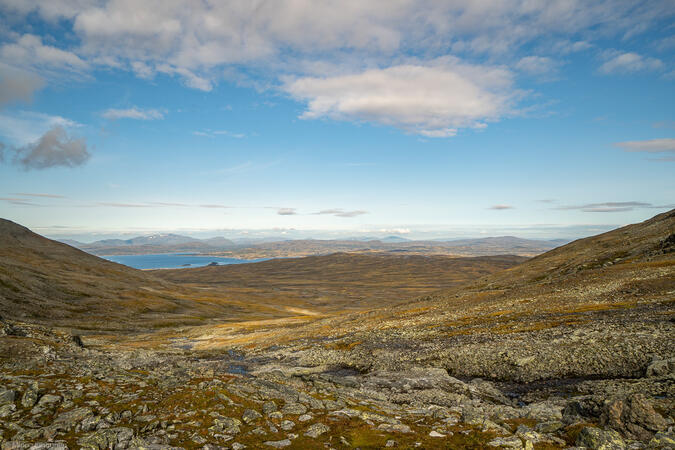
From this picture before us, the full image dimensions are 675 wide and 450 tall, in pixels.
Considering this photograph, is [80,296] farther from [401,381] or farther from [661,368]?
[661,368]

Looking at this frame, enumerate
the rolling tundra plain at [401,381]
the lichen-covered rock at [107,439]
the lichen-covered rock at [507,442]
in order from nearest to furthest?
the lichen-covered rock at [107,439]
the lichen-covered rock at [507,442]
the rolling tundra plain at [401,381]

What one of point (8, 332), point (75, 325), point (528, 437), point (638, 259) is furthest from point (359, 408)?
point (75, 325)

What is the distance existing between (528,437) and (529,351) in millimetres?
19921

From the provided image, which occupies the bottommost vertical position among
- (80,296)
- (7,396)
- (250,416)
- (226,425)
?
(80,296)

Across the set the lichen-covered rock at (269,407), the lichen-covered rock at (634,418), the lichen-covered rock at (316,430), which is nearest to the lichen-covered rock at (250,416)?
the lichen-covered rock at (269,407)

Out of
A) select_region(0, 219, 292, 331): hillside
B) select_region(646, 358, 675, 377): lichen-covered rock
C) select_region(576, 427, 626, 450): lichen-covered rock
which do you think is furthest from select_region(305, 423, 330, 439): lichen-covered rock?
select_region(0, 219, 292, 331): hillside

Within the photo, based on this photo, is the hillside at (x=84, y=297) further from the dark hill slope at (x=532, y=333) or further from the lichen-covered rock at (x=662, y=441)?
the lichen-covered rock at (x=662, y=441)

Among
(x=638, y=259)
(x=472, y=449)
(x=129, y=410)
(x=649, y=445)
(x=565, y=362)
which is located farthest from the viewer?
(x=638, y=259)

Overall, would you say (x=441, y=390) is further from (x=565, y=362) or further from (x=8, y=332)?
(x=8, y=332)

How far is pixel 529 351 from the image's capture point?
104ft

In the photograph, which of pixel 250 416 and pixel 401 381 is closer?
pixel 250 416

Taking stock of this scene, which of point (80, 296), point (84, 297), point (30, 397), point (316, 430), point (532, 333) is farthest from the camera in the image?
point (84, 297)

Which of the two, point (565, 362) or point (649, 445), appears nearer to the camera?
point (649, 445)

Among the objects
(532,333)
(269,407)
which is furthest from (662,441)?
(532,333)
